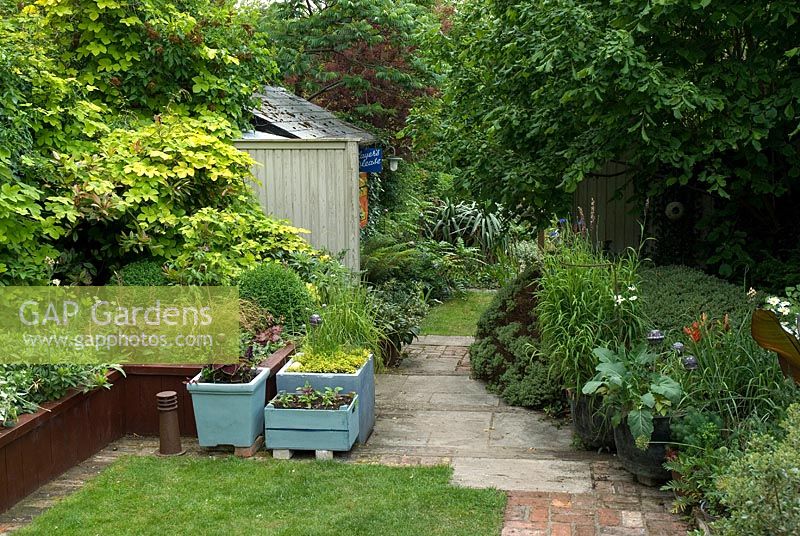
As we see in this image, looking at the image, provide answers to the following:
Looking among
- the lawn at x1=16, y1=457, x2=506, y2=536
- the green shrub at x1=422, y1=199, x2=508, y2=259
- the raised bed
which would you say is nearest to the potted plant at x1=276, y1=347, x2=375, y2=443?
the lawn at x1=16, y1=457, x2=506, y2=536

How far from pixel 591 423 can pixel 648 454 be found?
623mm

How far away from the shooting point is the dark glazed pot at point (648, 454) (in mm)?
4871

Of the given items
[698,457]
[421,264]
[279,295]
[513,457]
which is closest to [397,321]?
[279,295]

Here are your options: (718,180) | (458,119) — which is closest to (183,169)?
(458,119)

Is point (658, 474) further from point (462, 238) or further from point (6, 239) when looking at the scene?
point (462, 238)

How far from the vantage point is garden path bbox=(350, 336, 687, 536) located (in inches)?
178

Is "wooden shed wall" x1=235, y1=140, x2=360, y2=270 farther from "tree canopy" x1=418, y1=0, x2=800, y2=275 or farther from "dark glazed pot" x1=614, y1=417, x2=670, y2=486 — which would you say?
"dark glazed pot" x1=614, y1=417, x2=670, y2=486

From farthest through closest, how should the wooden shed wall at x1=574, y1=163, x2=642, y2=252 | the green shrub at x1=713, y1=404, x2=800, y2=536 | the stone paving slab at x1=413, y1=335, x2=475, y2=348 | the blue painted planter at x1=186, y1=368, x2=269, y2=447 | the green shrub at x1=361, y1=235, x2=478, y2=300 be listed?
1. the green shrub at x1=361, y1=235, x2=478, y2=300
2. the stone paving slab at x1=413, y1=335, x2=475, y2=348
3. the wooden shed wall at x1=574, y1=163, x2=642, y2=252
4. the blue painted planter at x1=186, y1=368, x2=269, y2=447
5. the green shrub at x1=713, y1=404, x2=800, y2=536

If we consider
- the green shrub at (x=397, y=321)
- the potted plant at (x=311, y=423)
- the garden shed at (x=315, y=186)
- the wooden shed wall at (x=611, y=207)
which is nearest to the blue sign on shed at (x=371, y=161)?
the garden shed at (x=315, y=186)

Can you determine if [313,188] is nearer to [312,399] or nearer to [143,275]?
[143,275]

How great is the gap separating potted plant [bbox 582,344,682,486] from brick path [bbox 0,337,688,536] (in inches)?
6.4

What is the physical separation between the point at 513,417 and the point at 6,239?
160 inches

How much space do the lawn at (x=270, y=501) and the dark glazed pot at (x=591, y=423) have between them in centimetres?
98

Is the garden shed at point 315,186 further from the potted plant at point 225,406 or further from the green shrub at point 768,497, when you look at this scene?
the green shrub at point 768,497
